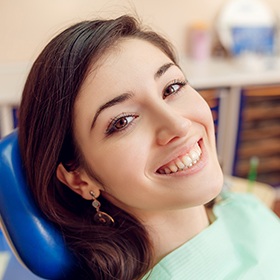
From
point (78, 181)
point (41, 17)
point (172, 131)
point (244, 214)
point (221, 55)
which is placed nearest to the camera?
point (172, 131)

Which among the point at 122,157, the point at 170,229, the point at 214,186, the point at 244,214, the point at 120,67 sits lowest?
the point at 244,214

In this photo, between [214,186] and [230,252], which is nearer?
[214,186]

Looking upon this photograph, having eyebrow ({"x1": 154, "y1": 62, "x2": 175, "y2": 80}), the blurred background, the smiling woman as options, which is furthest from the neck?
the blurred background

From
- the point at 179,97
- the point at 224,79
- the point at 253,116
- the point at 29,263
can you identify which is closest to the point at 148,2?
the point at 224,79

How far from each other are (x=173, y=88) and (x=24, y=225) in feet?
1.44

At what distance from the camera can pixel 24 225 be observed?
86 cm

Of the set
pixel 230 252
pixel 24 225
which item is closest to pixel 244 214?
pixel 230 252

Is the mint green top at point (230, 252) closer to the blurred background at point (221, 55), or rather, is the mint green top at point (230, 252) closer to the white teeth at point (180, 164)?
the white teeth at point (180, 164)

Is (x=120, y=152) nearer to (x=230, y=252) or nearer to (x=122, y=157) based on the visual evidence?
(x=122, y=157)

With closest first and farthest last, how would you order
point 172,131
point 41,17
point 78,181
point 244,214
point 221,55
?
point 172,131 < point 78,181 < point 244,214 < point 41,17 < point 221,55

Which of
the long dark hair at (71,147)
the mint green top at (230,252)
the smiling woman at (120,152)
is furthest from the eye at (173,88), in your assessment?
the mint green top at (230,252)

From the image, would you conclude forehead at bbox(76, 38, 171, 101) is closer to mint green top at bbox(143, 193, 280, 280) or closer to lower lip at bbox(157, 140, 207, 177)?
lower lip at bbox(157, 140, 207, 177)

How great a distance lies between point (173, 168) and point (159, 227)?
195 mm

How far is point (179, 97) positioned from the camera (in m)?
0.88
